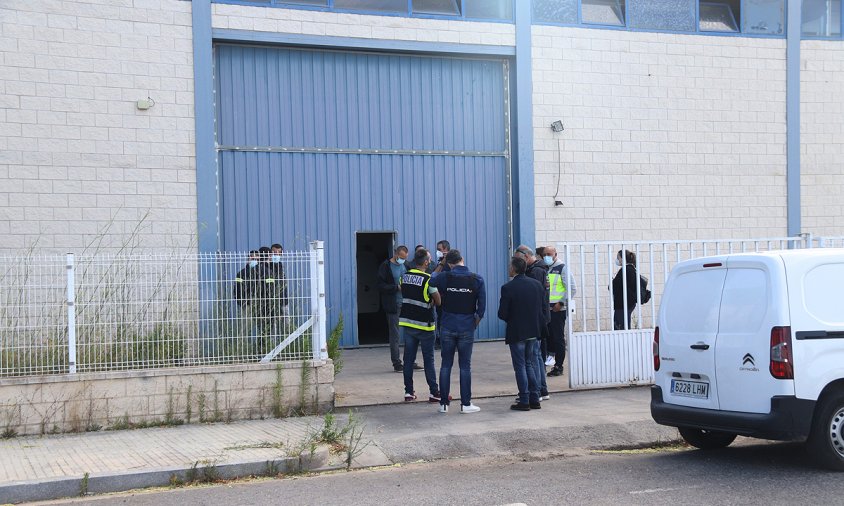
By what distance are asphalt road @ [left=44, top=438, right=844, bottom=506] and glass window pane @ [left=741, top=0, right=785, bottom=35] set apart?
1171 centimetres

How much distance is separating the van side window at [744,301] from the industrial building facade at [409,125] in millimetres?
8686

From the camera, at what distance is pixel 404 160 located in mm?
15734

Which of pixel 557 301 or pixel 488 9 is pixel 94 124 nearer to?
pixel 488 9

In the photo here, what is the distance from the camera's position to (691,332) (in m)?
7.63

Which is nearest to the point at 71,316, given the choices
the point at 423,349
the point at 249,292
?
the point at 249,292

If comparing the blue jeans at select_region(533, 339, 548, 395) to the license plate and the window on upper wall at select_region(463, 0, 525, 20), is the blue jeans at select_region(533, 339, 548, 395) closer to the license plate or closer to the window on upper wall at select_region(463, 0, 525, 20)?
the license plate

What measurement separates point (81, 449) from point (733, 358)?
5902 millimetres

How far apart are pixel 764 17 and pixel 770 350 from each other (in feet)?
41.6

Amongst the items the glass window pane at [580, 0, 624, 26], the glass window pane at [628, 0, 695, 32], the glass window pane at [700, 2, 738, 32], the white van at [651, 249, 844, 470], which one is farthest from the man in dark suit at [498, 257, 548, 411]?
the glass window pane at [700, 2, 738, 32]

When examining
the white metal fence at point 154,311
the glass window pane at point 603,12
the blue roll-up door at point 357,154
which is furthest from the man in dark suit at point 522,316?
the glass window pane at point 603,12

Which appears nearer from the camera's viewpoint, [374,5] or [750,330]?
[750,330]

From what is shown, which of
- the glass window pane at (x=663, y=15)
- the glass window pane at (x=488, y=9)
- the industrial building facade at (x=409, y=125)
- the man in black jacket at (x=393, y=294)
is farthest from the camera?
the glass window pane at (x=663, y=15)

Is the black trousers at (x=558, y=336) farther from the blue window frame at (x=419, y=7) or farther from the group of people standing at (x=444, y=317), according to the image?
the blue window frame at (x=419, y=7)

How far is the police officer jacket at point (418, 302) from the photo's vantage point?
399 inches
